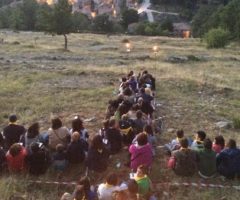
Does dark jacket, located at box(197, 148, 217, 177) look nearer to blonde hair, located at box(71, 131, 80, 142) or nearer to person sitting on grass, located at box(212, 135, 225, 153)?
person sitting on grass, located at box(212, 135, 225, 153)

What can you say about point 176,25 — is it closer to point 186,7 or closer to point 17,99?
point 186,7

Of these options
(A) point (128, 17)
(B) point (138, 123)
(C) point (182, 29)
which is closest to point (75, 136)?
(B) point (138, 123)

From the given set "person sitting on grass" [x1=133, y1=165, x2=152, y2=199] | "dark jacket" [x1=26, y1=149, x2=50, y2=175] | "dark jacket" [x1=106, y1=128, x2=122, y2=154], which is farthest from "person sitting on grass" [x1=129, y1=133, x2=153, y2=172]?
"dark jacket" [x1=26, y1=149, x2=50, y2=175]

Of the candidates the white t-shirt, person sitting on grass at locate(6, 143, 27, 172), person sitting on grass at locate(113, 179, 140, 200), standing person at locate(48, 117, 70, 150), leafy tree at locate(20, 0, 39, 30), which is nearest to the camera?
person sitting on grass at locate(113, 179, 140, 200)

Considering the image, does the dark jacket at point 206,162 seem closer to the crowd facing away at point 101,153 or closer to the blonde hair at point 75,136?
the crowd facing away at point 101,153

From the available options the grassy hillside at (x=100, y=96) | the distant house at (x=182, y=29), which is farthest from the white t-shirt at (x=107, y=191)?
the distant house at (x=182, y=29)

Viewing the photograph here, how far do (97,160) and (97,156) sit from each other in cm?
12

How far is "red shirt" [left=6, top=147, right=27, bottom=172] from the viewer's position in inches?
518

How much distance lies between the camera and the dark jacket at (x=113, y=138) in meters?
14.7

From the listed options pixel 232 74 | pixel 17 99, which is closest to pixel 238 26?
pixel 232 74

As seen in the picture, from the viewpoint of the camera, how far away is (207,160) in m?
13.3

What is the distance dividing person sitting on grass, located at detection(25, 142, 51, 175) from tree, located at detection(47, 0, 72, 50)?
144ft

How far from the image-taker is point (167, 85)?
28.1 metres

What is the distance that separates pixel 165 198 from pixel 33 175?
3835 mm
